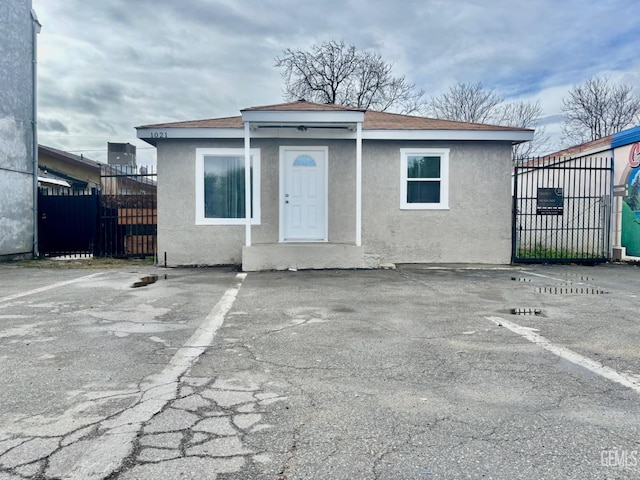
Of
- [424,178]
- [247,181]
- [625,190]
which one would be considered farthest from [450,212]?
[247,181]

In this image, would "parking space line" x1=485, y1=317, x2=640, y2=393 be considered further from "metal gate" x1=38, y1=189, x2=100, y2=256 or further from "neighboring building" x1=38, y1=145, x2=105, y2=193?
"neighboring building" x1=38, y1=145, x2=105, y2=193

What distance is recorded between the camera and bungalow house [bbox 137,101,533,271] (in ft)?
35.0

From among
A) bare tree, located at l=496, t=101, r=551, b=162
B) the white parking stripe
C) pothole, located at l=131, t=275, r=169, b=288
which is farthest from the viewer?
bare tree, located at l=496, t=101, r=551, b=162

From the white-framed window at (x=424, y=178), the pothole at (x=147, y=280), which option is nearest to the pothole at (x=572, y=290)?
the white-framed window at (x=424, y=178)

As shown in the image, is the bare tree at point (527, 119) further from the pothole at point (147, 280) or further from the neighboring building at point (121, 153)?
the pothole at point (147, 280)

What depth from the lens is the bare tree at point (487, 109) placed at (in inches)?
1312

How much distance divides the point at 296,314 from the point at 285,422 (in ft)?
9.67

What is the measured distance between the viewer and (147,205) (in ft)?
42.0

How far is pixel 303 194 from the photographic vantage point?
10992mm

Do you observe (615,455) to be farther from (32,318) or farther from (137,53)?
(137,53)

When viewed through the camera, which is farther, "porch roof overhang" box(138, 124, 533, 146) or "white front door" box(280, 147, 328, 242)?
"white front door" box(280, 147, 328, 242)

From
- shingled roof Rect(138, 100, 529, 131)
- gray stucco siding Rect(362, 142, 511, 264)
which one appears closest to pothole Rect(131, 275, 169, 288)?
shingled roof Rect(138, 100, 529, 131)

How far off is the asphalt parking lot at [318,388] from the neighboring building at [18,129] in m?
6.76

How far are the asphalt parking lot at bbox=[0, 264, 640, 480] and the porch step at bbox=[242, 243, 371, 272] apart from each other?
343 cm
